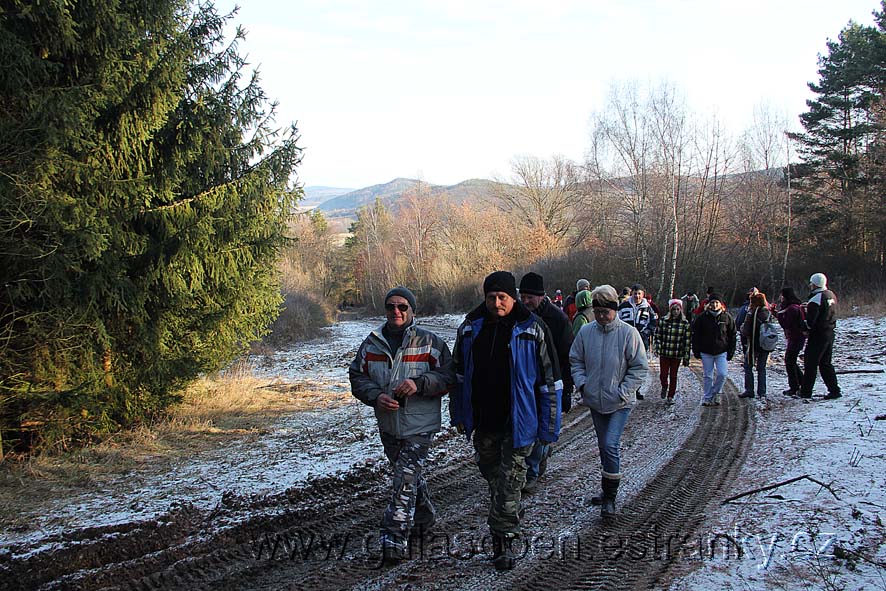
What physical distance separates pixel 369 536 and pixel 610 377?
2.54m

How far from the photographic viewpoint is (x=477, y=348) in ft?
14.8

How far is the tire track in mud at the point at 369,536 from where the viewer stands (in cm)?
A: 422

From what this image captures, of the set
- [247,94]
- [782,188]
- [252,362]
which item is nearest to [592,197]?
[782,188]

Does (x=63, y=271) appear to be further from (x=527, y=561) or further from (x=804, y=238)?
(x=804, y=238)

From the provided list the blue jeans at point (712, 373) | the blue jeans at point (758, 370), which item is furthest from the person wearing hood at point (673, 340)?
the blue jeans at point (758, 370)

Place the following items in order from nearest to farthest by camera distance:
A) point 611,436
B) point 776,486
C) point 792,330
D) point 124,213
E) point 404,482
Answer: point 404,482 < point 611,436 < point 776,486 < point 124,213 < point 792,330

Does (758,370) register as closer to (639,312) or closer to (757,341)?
(757,341)

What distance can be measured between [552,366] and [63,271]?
18.7 ft

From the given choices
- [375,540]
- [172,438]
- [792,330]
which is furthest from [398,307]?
[792,330]

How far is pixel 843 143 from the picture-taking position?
31.2 meters

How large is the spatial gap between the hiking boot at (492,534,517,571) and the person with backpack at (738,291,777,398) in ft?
25.4

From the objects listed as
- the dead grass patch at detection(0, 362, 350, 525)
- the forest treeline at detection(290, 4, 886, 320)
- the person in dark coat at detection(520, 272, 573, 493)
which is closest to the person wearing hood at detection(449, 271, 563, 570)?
the person in dark coat at detection(520, 272, 573, 493)

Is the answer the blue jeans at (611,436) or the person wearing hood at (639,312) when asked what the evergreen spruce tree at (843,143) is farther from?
the blue jeans at (611,436)

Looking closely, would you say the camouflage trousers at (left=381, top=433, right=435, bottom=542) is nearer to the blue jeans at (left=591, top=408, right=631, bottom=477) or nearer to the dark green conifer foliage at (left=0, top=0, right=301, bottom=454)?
the blue jeans at (left=591, top=408, right=631, bottom=477)
